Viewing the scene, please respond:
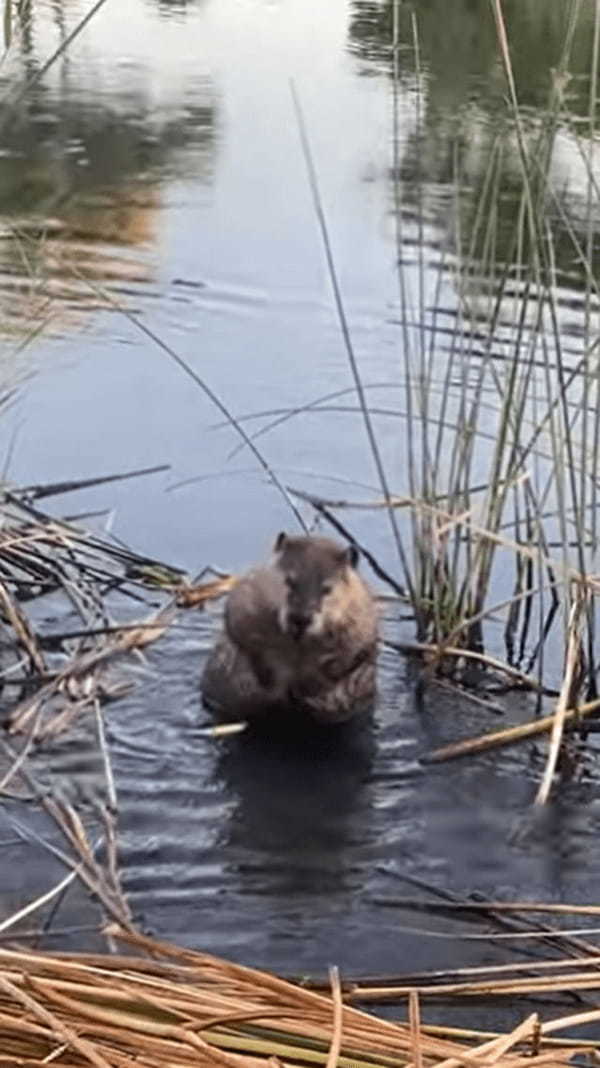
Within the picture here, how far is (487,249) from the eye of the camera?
457cm

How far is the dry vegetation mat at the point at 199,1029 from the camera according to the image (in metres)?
2.54

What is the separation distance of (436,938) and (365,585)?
1253 millimetres

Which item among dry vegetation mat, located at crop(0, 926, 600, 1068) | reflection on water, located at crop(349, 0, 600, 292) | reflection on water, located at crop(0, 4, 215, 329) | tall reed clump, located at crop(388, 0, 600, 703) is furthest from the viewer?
reflection on water, located at crop(349, 0, 600, 292)

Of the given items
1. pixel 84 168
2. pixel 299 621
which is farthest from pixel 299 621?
pixel 84 168

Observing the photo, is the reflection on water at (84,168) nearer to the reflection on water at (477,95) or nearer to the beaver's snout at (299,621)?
the reflection on water at (477,95)

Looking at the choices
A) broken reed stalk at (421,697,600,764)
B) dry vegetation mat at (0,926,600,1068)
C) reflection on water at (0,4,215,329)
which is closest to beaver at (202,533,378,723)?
broken reed stalk at (421,697,600,764)

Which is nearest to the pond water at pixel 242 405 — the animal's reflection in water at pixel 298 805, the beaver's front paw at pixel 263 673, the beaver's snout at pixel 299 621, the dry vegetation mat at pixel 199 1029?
the animal's reflection in water at pixel 298 805

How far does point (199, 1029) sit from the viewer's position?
2.57 m

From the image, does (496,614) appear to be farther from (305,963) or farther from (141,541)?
(305,963)

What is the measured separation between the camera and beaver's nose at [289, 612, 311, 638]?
421cm

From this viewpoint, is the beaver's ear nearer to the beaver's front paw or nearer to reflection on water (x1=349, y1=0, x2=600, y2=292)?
the beaver's front paw

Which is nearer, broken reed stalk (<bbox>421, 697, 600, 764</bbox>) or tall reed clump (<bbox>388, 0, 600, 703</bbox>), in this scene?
tall reed clump (<bbox>388, 0, 600, 703</bbox>)

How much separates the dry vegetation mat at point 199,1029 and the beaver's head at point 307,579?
4.70ft

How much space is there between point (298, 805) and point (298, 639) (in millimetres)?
410
